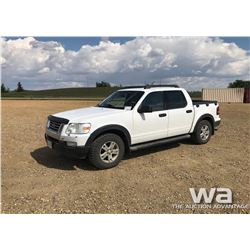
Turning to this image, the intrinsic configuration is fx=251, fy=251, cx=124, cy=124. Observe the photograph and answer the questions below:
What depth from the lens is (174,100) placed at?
254 inches

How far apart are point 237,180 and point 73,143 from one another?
3231 millimetres

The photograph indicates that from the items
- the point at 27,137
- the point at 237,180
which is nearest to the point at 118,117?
the point at 237,180

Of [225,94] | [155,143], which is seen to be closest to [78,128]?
[155,143]

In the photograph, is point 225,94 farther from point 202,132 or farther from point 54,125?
point 54,125

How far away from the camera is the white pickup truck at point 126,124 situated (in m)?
5.05

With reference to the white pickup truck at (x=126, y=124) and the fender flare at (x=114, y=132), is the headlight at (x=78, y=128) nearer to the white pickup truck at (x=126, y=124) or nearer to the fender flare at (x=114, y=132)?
the white pickup truck at (x=126, y=124)

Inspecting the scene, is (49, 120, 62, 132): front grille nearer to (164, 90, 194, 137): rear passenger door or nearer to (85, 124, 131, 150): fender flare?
(85, 124, 131, 150): fender flare

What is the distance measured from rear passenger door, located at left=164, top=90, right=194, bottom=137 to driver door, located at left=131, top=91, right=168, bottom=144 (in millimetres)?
174

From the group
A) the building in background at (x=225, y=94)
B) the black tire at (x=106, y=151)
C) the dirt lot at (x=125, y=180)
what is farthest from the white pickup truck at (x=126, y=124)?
the building in background at (x=225, y=94)

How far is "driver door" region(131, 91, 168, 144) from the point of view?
222 inches

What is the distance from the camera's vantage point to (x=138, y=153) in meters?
6.39

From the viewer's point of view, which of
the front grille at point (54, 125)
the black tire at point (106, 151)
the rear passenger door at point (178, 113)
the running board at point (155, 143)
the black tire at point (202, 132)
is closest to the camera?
the black tire at point (106, 151)

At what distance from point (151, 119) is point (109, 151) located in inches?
50.6

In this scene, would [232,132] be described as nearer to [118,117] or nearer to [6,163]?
[118,117]
